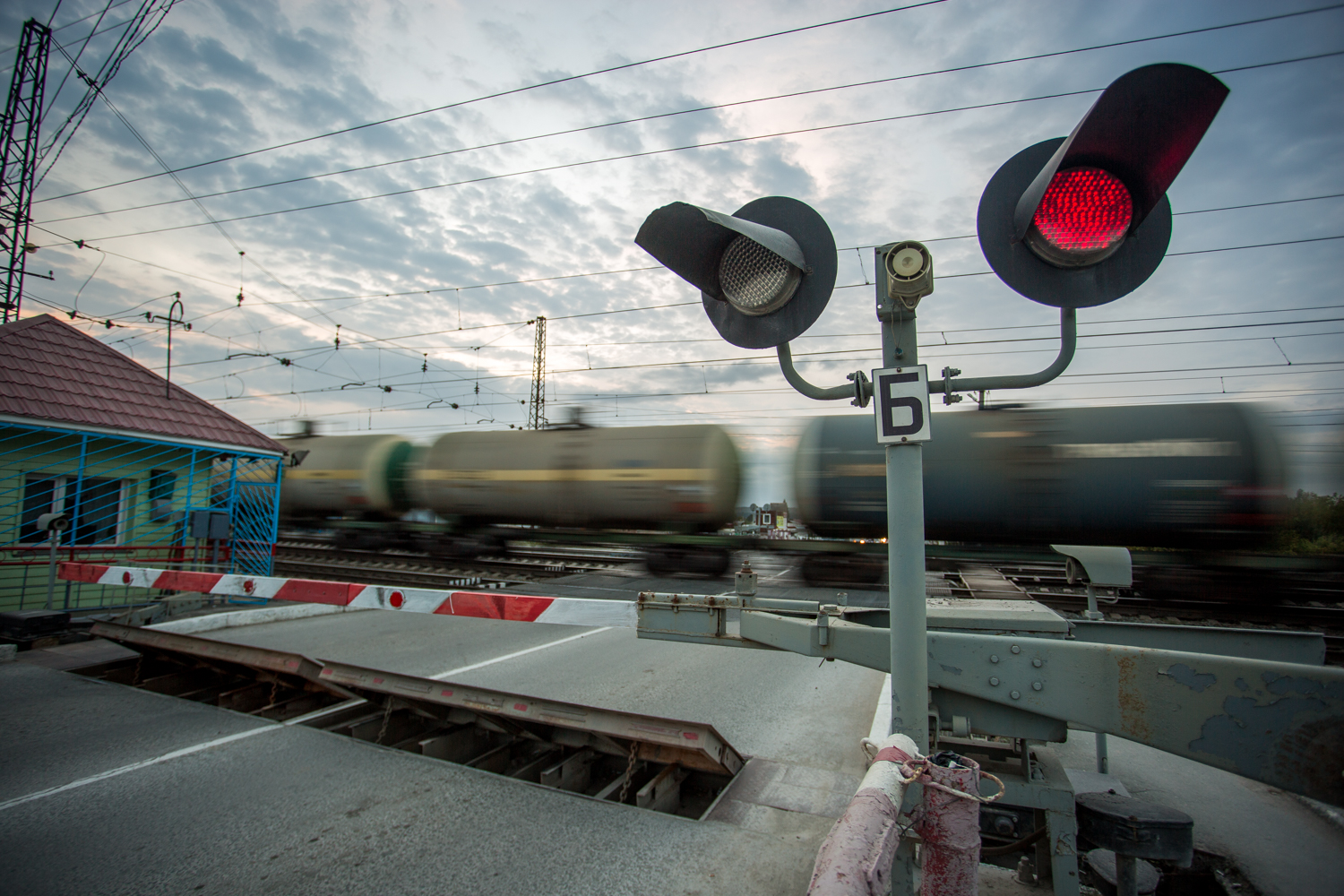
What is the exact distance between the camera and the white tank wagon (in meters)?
11.7

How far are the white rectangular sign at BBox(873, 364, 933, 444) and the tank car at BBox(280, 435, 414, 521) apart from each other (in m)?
15.7

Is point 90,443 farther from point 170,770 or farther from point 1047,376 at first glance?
point 1047,376

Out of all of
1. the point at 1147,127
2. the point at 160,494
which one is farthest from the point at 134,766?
the point at 160,494

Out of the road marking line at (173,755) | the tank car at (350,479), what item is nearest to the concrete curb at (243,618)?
the road marking line at (173,755)

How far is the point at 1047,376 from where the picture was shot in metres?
1.91

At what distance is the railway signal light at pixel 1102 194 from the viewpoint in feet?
5.19

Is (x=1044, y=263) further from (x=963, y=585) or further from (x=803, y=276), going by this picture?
(x=963, y=585)

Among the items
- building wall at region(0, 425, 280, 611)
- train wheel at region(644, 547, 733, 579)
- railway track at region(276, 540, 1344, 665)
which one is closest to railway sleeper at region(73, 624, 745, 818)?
building wall at region(0, 425, 280, 611)

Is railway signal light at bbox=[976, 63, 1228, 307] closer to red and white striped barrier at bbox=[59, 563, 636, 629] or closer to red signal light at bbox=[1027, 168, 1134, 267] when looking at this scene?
red signal light at bbox=[1027, 168, 1134, 267]

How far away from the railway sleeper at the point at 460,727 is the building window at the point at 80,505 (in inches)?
254

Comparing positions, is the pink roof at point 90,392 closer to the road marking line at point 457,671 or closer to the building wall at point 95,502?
the building wall at point 95,502

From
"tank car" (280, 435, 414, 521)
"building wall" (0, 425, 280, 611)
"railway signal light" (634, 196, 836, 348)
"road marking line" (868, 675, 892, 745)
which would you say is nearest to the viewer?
"railway signal light" (634, 196, 836, 348)

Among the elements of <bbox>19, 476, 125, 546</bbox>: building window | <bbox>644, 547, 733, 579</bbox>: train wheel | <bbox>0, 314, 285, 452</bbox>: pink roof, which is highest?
<bbox>0, 314, 285, 452</bbox>: pink roof

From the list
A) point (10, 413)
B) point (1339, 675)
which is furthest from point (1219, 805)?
point (10, 413)
